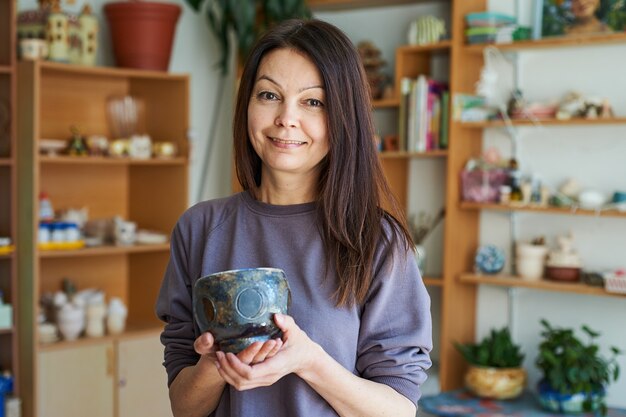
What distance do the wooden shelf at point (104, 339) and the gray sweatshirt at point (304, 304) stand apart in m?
2.34

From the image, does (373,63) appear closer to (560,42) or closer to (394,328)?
(560,42)

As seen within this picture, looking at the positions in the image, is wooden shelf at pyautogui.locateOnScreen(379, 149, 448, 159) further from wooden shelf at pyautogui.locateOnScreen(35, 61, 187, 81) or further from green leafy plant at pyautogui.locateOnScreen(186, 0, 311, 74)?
wooden shelf at pyautogui.locateOnScreen(35, 61, 187, 81)

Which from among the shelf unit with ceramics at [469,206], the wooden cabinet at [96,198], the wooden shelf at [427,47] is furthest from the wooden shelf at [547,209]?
the wooden cabinet at [96,198]

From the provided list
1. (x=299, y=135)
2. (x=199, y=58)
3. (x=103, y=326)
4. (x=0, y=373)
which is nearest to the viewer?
(x=299, y=135)

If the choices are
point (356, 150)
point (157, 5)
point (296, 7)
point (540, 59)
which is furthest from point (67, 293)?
point (356, 150)

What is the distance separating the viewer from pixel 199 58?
14.6 feet

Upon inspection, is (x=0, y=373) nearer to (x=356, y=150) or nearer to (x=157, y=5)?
(x=157, y=5)

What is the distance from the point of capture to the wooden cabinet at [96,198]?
3.52 m

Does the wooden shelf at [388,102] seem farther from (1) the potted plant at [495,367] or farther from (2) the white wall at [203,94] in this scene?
(1) the potted plant at [495,367]

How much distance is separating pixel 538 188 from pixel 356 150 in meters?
2.47

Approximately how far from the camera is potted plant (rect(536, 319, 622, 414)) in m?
3.26

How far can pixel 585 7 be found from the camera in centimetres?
347

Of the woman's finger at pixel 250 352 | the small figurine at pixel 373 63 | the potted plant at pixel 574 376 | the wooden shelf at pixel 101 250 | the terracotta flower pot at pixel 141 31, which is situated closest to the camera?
the woman's finger at pixel 250 352

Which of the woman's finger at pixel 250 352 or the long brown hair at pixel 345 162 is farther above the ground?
the long brown hair at pixel 345 162
